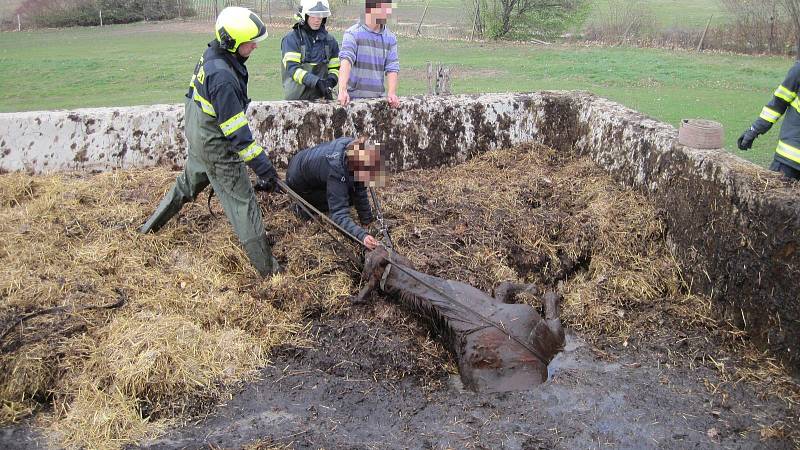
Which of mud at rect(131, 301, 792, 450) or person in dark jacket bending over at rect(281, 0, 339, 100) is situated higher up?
person in dark jacket bending over at rect(281, 0, 339, 100)

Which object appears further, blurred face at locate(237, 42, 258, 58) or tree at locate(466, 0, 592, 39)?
tree at locate(466, 0, 592, 39)

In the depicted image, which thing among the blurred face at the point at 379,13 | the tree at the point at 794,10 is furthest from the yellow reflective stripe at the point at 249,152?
the tree at the point at 794,10

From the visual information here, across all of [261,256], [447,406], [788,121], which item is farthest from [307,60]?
[788,121]

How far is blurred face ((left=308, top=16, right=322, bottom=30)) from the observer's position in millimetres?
6883

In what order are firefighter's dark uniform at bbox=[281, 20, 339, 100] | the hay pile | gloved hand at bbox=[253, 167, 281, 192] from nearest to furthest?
the hay pile → gloved hand at bbox=[253, 167, 281, 192] → firefighter's dark uniform at bbox=[281, 20, 339, 100]

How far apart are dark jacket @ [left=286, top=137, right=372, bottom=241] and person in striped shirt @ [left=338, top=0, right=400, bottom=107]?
4.68 feet

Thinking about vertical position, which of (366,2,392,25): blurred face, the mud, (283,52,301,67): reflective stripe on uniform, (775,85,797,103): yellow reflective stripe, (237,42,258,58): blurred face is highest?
(366,2,392,25): blurred face

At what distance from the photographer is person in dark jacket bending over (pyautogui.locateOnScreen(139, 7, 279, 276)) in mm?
4984

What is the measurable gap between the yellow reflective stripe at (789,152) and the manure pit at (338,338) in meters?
1.19

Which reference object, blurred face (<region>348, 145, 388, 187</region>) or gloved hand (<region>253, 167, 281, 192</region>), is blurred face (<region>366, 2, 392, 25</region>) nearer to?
blurred face (<region>348, 145, 388, 187</region>)

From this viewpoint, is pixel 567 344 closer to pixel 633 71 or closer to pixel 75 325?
pixel 75 325

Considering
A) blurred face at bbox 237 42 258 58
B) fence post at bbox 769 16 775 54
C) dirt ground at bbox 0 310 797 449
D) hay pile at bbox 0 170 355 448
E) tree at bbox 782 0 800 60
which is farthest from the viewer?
fence post at bbox 769 16 775 54

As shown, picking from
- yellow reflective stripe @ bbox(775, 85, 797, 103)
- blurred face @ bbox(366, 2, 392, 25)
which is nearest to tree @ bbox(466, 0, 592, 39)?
blurred face @ bbox(366, 2, 392, 25)

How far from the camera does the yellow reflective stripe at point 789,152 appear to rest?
18.9ft
